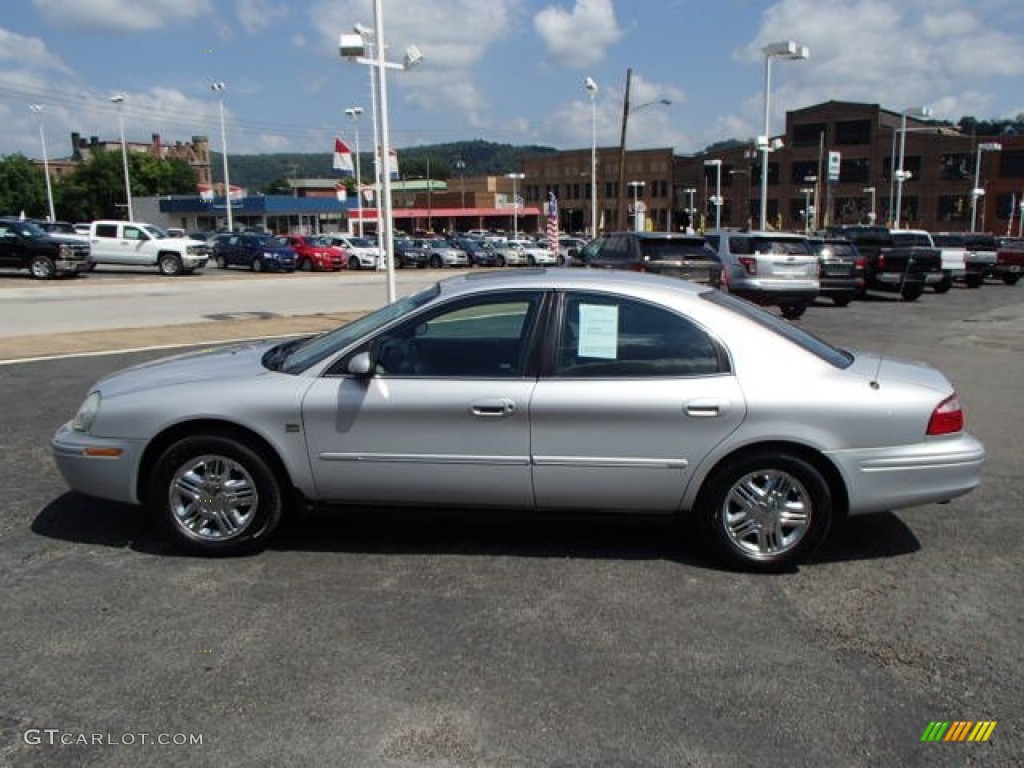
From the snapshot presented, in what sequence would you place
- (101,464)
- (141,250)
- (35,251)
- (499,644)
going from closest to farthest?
(499,644), (101,464), (35,251), (141,250)

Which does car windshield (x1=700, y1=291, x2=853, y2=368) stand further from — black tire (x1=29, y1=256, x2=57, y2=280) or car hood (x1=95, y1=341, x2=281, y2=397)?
black tire (x1=29, y1=256, x2=57, y2=280)

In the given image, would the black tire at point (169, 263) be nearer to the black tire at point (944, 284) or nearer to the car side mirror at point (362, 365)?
the black tire at point (944, 284)

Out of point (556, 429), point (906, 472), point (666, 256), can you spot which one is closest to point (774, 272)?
point (666, 256)

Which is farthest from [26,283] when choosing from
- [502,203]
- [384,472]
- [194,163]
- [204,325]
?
[194,163]

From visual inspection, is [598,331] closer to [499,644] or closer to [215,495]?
[499,644]

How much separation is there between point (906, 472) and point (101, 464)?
Answer: 4.22m

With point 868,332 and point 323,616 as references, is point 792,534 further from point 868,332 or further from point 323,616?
point 868,332

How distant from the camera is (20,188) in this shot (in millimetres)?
110062

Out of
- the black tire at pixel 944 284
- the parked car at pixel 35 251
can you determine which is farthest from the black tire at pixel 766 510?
the parked car at pixel 35 251

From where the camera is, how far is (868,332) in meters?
15.4

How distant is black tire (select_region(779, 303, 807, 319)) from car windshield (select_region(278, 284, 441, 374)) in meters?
13.7

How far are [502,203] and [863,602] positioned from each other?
126672mm

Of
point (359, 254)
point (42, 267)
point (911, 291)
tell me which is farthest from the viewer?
point (359, 254)

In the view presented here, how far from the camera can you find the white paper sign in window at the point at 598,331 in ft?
14.4
